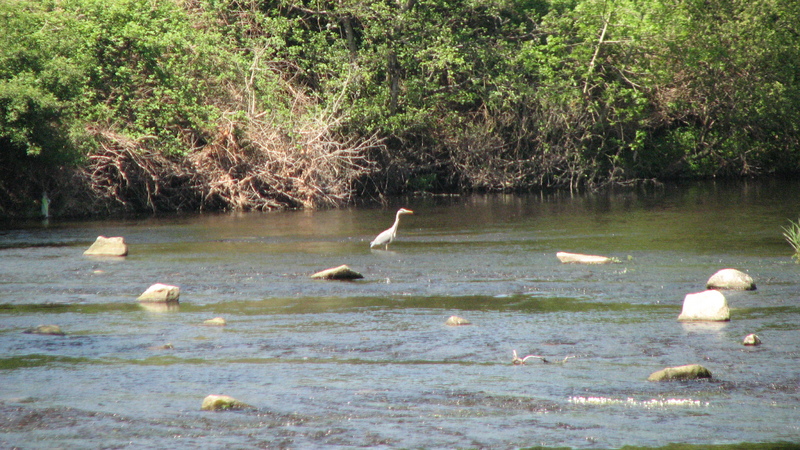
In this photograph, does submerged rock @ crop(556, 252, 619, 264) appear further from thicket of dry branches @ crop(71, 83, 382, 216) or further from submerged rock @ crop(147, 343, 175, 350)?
thicket of dry branches @ crop(71, 83, 382, 216)

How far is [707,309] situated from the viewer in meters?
10.7

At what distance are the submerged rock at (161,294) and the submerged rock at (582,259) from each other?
6.60 m

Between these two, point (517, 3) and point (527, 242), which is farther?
point (517, 3)

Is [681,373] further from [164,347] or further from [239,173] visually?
[239,173]

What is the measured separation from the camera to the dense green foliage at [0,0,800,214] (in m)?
27.2

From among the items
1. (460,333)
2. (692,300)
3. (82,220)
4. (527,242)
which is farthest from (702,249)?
(82,220)

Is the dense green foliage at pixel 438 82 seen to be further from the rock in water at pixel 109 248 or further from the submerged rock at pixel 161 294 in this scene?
the submerged rock at pixel 161 294

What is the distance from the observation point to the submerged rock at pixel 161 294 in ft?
41.7

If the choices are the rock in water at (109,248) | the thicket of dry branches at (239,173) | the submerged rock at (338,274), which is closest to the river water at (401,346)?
the submerged rock at (338,274)

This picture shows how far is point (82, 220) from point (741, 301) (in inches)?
760

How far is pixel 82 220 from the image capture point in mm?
26000

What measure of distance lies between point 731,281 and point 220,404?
7851mm

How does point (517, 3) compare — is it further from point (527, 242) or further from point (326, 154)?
point (527, 242)

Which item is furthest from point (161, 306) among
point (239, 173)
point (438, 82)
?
point (438, 82)
